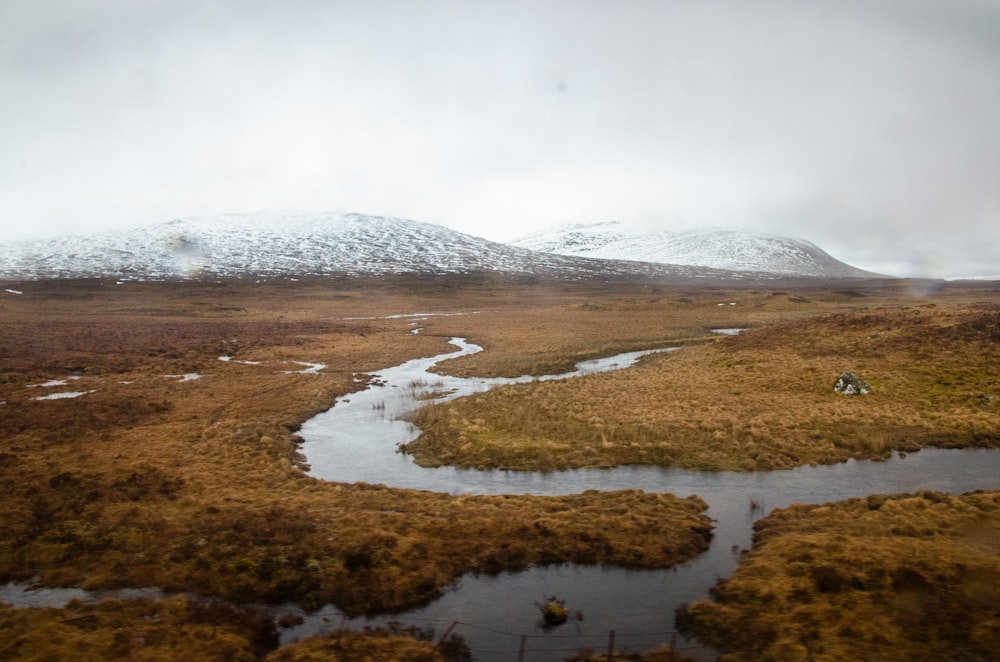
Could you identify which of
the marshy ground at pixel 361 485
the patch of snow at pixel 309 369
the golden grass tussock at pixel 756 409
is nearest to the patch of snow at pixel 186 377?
the marshy ground at pixel 361 485

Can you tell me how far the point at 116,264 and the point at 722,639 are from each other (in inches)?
9110

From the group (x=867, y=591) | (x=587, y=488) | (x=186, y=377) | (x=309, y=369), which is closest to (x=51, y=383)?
(x=186, y=377)

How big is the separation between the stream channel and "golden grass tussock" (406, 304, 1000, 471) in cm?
126

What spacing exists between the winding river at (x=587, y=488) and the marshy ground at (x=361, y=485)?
76 cm

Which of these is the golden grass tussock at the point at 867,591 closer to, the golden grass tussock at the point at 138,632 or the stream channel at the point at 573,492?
the stream channel at the point at 573,492

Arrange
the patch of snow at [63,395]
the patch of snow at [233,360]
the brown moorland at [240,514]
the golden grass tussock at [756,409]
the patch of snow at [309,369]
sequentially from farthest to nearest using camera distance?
the patch of snow at [233,360]
the patch of snow at [309,369]
the patch of snow at [63,395]
the golden grass tussock at [756,409]
the brown moorland at [240,514]

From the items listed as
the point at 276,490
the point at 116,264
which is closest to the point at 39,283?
the point at 116,264

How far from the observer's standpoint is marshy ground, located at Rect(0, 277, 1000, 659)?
14.9 metres

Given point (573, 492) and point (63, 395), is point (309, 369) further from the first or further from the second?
point (573, 492)

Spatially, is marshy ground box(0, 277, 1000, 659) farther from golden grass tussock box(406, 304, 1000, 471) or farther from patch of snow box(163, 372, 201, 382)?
patch of snow box(163, 372, 201, 382)

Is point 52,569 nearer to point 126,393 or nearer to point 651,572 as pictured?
point 651,572

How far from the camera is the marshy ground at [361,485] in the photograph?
587 inches

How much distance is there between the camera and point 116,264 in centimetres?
19800

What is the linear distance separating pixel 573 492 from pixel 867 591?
9865 millimetres
